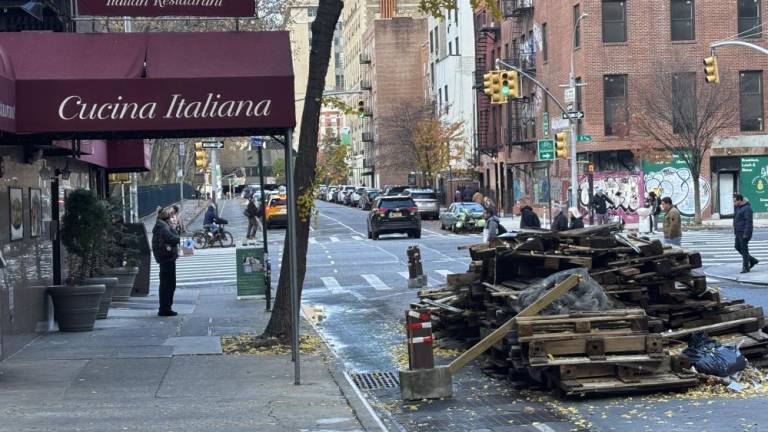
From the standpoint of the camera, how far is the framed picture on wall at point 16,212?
14.4m

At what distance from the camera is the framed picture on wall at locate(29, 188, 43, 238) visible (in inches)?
621

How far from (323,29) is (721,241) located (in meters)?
24.8

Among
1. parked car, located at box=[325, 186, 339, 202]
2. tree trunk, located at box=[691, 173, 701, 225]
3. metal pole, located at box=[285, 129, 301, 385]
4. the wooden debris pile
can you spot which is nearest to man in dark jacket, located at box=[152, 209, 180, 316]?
the wooden debris pile

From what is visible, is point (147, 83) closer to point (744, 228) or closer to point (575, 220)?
point (575, 220)

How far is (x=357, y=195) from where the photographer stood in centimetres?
9225

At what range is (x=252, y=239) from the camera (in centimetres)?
4506

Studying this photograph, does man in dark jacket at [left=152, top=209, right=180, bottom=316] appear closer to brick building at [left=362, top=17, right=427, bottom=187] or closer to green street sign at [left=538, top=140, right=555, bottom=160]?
green street sign at [left=538, top=140, right=555, bottom=160]

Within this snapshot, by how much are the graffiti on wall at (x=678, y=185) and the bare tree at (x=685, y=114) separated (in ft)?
6.48

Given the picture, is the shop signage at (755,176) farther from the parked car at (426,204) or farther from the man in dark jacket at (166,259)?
the man in dark jacket at (166,259)

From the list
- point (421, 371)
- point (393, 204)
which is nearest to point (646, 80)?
point (393, 204)

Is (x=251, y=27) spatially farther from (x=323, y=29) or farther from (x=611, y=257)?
(x=611, y=257)

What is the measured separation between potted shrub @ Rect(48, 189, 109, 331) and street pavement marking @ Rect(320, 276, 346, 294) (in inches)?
266

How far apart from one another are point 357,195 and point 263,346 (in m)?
77.6

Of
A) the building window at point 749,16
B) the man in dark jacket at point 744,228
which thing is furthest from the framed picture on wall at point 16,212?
the building window at point 749,16
